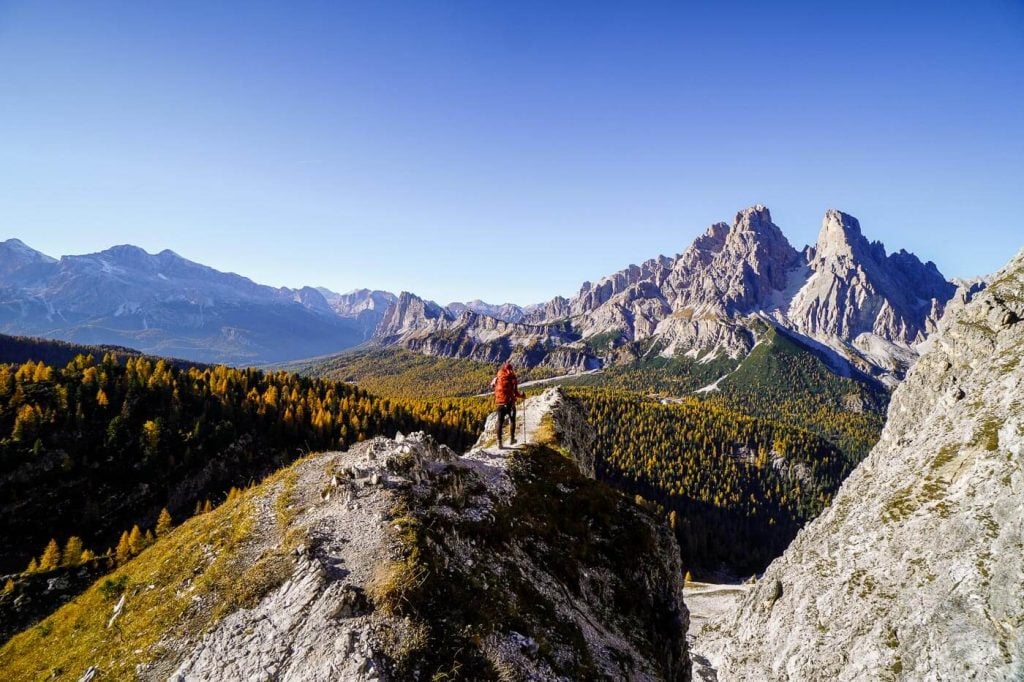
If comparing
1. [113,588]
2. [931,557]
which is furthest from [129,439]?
[931,557]

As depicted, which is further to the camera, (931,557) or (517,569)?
(931,557)

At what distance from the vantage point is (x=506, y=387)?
100 feet

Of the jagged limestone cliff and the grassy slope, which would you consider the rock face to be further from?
the grassy slope

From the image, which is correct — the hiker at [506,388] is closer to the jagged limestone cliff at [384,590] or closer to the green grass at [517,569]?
the green grass at [517,569]

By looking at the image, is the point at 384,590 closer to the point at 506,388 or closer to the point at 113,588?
the point at 113,588

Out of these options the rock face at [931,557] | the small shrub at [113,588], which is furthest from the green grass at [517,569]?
the rock face at [931,557]

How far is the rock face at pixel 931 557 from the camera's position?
31.4 m

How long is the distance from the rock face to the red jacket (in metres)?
35.6

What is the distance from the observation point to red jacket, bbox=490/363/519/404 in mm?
Answer: 30516

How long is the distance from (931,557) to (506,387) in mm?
37490

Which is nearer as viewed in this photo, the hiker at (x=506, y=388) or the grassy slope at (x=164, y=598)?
the grassy slope at (x=164, y=598)

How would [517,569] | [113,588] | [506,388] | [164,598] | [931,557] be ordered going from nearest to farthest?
[164,598] < [113,588] < [517,569] < [506,388] < [931,557]

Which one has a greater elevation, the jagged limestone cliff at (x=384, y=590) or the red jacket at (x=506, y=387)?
the red jacket at (x=506, y=387)

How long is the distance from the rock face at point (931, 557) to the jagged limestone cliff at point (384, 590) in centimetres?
2096
